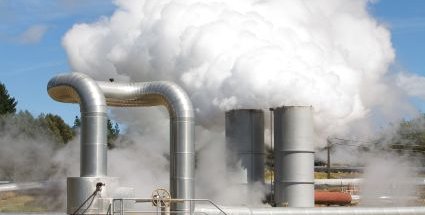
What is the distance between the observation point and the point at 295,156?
131 ft

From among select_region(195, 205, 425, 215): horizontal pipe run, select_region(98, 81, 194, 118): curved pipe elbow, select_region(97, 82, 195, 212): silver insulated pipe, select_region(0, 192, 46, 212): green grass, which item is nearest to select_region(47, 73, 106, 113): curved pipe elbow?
select_region(98, 81, 194, 118): curved pipe elbow

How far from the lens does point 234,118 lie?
139ft

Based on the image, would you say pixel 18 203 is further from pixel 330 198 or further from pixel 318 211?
pixel 318 211

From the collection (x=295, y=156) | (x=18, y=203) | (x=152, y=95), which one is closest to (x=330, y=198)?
(x=295, y=156)

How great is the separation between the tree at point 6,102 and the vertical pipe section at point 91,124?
76172 millimetres

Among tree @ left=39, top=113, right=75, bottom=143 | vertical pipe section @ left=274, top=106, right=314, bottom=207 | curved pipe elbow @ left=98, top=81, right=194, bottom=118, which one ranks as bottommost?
vertical pipe section @ left=274, top=106, right=314, bottom=207

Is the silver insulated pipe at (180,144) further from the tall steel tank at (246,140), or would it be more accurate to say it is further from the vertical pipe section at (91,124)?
the tall steel tank at (246,140)

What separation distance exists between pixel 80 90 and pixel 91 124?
1.86 metres

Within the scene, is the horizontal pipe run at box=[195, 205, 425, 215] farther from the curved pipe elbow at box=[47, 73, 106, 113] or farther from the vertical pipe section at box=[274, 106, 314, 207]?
the curved pipe elbow at box=[47, 73, 106, 113]

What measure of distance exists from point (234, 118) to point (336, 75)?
657cm

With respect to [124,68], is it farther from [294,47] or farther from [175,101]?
[175,101]

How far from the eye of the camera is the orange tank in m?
48.6

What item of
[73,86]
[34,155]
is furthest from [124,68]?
[34,155]

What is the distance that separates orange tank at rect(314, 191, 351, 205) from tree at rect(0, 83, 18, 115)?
217 ft
